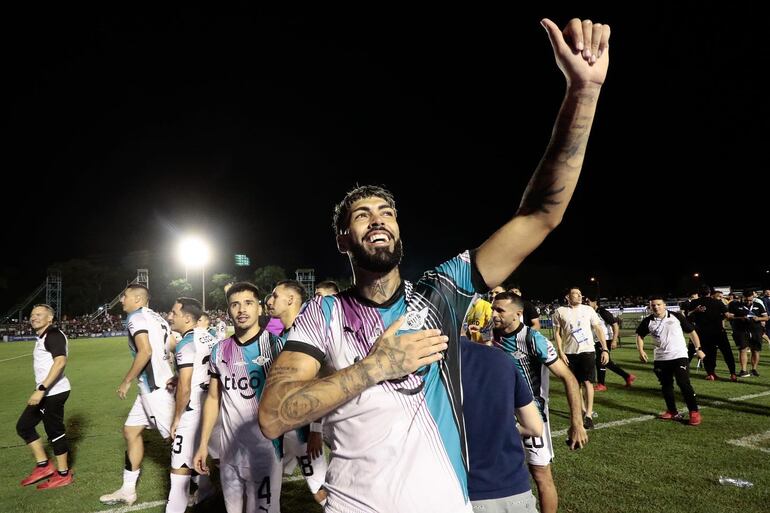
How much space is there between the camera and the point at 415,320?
6.57 ft

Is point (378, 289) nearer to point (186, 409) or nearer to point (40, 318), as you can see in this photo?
point (186, 409)

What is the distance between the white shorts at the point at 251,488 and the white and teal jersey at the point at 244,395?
0.17 feet

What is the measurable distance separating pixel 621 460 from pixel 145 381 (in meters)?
6.77

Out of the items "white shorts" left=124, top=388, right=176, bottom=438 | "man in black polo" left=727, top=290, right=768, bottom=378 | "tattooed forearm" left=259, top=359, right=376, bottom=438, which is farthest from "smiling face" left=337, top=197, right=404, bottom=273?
"man in black polo" left=727, top=290, right=768, bottom=378

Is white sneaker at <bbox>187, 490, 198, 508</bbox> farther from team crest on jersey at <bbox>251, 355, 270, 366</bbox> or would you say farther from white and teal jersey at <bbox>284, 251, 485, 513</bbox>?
white and teal jersey at <bbox>284, 251, 485, 513</bbox>

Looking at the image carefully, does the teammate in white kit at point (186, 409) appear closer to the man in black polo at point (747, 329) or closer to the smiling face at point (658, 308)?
the smiling face at point (658, 308)

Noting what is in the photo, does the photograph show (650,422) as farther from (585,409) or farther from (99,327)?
(99,327)

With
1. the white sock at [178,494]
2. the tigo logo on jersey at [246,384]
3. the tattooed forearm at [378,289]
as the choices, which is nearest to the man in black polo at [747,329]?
the tigo logo on jersey at [246,384]

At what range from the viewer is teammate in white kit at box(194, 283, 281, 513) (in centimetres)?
416

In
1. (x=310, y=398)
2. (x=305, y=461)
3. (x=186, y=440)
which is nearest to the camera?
(x=310, y=398)

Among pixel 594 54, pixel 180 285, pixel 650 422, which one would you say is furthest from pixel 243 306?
pixel 180 285

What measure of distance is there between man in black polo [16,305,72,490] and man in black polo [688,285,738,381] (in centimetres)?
1460

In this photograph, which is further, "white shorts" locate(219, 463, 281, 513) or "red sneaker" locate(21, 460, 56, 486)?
"red sneaker" locate(21, 460, 56, 486)

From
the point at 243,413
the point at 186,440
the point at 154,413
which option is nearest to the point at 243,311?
the point at 243,413
